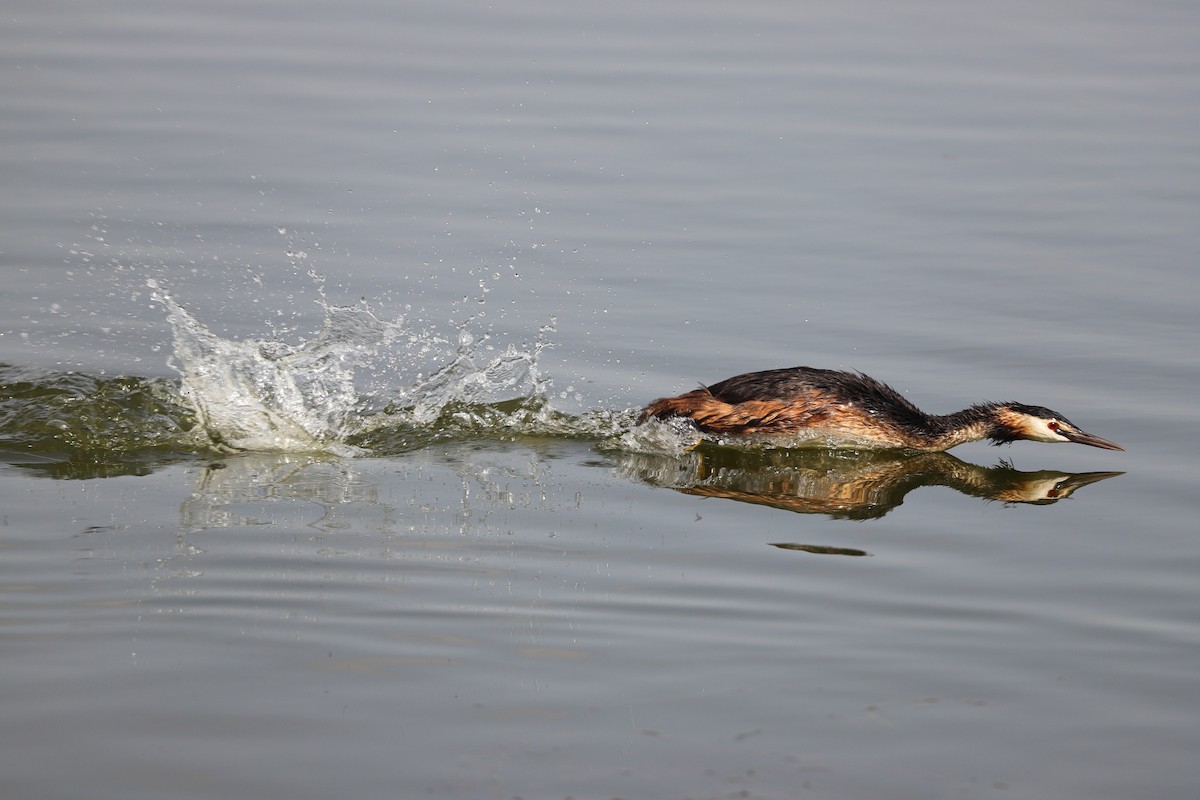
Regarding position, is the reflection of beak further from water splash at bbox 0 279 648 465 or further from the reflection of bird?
water splash at bbox 0 279 648 465

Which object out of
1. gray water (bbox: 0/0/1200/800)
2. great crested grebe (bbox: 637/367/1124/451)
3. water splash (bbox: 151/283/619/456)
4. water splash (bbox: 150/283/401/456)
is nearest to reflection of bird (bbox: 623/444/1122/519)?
gray water (bbox: 0/0/1200/800)

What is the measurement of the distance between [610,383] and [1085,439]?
2946 mm

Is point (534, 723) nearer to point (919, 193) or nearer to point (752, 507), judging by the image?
point (752, 507)

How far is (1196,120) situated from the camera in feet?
55.7

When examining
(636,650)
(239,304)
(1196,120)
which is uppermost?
(1196,120)

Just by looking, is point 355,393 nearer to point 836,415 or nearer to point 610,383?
point 610,383

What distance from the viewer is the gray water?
18.7ft

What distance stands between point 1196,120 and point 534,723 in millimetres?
13596

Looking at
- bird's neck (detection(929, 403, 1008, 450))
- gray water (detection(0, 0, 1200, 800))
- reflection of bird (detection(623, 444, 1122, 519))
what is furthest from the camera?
bird's neck (detection(929, 403, 1008, 450))

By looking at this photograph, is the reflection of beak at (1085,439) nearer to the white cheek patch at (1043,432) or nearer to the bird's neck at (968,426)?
the white cheek patch at (1043,432)

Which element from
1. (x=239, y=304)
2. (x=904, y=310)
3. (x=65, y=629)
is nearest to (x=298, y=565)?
(x=65, y=629)

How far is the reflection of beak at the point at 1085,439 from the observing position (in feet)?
31.6

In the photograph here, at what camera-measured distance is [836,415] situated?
977 cm

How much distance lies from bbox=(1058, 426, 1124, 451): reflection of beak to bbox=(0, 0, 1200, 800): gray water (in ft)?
0.53
